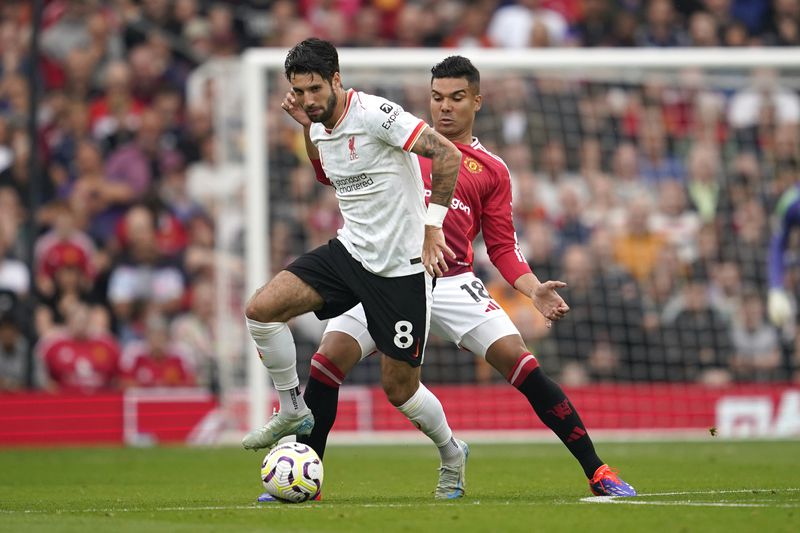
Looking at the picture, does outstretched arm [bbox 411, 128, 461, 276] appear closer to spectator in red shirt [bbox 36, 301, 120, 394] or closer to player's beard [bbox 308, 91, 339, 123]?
player's beard [bbox 308, 91, 339, 123]

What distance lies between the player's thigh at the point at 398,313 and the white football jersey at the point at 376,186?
0.07 meters

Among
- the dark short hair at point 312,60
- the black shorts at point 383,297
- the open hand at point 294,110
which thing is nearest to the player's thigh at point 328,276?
the black shorts at point 383,297

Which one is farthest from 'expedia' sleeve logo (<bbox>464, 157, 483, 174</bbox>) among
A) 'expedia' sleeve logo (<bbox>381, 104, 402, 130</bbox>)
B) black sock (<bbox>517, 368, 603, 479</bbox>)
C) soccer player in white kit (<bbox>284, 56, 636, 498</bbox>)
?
black sock (<bbox>517, 368, 603, 479</bbox>)

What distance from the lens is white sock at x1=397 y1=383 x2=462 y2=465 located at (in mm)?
8664

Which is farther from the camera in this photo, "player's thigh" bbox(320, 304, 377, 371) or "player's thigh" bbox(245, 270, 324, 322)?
"player's thigh" bbox(320, 304, 377, 371)

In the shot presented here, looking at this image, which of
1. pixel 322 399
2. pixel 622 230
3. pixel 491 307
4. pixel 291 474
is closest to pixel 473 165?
pixel 491 307

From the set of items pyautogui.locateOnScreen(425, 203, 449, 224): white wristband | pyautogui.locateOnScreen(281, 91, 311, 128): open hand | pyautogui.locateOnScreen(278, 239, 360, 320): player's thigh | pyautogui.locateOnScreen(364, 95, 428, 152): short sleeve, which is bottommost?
pyautogui.locateOnScreen(278, 239, 360, 320): player's thigh

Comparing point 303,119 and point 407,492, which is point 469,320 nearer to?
point 407,492

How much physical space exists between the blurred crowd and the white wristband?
8711mm

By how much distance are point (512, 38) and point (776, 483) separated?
493 inches

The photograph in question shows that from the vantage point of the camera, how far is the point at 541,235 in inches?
678

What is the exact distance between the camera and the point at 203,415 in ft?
55.0

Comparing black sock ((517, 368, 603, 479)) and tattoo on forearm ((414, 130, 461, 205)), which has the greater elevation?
tattoo on forearm ((414, 130, 461, 205))

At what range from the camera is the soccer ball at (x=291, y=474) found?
26.9ft
